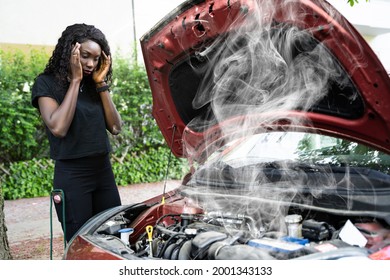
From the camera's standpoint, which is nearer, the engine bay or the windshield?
the engine bay

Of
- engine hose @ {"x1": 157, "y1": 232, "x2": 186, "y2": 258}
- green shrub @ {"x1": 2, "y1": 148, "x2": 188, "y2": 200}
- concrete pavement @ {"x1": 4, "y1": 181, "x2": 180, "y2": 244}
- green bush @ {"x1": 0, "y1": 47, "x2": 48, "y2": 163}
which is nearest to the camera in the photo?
engine hose @ {"x1": 157, "y1": 232, "x2": 186, "y2": 258}

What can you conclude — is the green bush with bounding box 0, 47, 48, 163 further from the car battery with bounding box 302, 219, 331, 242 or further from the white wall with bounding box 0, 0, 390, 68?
the car battery with bounding box 302, 219, 331, 242

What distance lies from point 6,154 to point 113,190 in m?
3.65

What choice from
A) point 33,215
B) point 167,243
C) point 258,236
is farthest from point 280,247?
point 33,215

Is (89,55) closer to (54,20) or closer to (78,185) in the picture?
(78,185)

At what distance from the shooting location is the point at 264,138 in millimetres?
2561

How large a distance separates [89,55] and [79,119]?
42 centimetres

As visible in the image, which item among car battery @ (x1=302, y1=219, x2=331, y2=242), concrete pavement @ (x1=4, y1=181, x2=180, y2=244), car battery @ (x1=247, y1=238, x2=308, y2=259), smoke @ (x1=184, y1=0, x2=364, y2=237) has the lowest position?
concrete pavement @ (x1=4, y1=181, x2=180, y2=244)

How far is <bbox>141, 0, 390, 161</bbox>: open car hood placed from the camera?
5.73ft

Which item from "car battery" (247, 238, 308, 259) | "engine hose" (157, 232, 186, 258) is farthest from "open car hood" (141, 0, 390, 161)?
"engine hose" (157, 232, 186, 258)

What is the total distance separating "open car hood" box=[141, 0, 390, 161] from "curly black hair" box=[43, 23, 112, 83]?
1.25 ft

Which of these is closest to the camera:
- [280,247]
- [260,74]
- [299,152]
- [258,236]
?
[280,247]

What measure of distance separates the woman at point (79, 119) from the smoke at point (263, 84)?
2.23 ft
